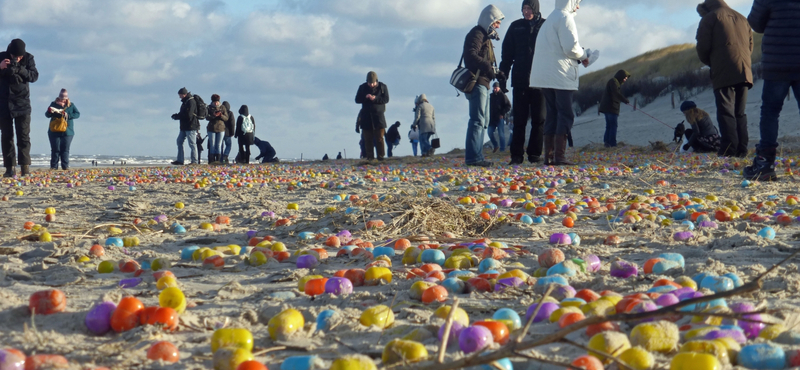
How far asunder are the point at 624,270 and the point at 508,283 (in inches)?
18.5

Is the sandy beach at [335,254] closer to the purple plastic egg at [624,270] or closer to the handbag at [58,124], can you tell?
the purple plastic egg at [624,270]

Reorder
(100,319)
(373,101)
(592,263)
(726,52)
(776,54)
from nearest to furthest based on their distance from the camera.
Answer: (100,319) < (592,263) < (776,54) < (726,52) < (373,101)

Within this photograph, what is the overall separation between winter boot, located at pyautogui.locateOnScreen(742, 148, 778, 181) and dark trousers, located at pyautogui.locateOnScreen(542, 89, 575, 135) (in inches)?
81.0

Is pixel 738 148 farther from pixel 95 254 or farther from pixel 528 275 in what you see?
pixel 95 254

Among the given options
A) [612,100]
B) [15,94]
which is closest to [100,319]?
[15,94]

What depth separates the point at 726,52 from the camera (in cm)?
778

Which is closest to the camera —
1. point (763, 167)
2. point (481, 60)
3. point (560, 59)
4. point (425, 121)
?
point (763, 167)

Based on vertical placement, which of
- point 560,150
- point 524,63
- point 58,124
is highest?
point 524,63

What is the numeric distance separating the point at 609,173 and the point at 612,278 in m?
5.54

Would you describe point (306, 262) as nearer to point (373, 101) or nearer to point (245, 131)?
point (373, 101)

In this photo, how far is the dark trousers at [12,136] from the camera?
8.30 metres

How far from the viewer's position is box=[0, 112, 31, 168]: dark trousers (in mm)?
8297

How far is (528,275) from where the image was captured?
7.75 feet

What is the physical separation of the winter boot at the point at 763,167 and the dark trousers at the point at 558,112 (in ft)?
6.75
